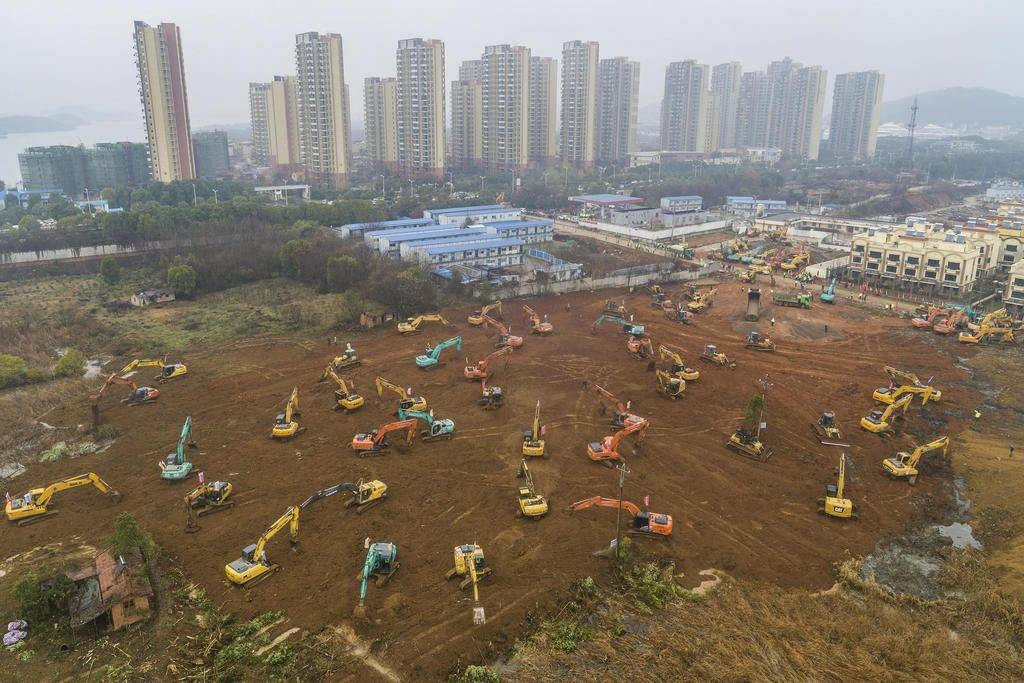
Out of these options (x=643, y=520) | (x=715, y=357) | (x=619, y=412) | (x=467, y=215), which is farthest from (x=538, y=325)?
(x=467, y=215)

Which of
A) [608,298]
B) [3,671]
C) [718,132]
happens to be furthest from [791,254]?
[718,132]

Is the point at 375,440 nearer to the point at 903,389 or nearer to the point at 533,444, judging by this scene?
the point at 533,444

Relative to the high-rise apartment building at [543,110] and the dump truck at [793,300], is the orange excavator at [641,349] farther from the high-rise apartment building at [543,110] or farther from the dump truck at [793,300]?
the high-rise apartment building at [543,110]

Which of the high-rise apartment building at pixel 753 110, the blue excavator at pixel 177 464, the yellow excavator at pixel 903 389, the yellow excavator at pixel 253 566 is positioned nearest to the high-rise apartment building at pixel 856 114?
the high-rise apartment building at pixel 753 110

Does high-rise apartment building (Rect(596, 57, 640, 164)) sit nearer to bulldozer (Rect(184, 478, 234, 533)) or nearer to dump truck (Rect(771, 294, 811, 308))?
dump truck (Rect(771, 294, 811, 308))

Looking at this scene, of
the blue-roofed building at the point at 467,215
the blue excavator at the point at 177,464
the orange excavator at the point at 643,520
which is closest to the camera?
the orange excavator at the point at 643,520

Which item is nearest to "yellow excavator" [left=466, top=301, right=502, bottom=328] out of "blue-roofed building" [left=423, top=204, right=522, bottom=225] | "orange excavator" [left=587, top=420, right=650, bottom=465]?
"orange excavator" [left=587, top=420, right=650, bottom=465]
